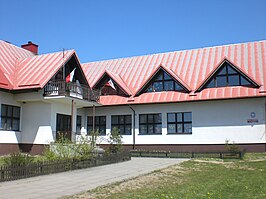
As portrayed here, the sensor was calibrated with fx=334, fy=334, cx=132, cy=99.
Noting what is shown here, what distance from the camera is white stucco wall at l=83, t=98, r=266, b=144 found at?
24094 millimetres

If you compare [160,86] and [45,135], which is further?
[160,86]

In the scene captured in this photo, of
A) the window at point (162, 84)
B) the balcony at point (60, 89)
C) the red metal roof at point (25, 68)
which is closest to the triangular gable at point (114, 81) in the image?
the window at point (162, 84)

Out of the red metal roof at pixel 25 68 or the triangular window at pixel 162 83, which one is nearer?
the red metal roof at pixel 25 68

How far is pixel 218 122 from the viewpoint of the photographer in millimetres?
25141

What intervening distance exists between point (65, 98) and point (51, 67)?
→ 8.30ft

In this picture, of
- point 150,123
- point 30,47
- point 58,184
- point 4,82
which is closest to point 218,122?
point 150,123

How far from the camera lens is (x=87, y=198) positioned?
8.59 meters

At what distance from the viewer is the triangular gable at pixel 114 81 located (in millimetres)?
28531

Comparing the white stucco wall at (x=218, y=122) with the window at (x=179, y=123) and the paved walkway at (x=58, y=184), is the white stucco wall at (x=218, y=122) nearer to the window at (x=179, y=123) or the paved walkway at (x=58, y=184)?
the window at (x=179, y=123)

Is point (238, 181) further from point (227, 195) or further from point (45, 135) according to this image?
point (45, 135)

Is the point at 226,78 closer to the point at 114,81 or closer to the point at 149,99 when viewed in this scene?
the point at 149,99

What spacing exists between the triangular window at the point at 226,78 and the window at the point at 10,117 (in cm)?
1420

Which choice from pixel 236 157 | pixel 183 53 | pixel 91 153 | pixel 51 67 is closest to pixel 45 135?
pixel 51 67

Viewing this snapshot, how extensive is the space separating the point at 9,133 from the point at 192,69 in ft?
50.3
